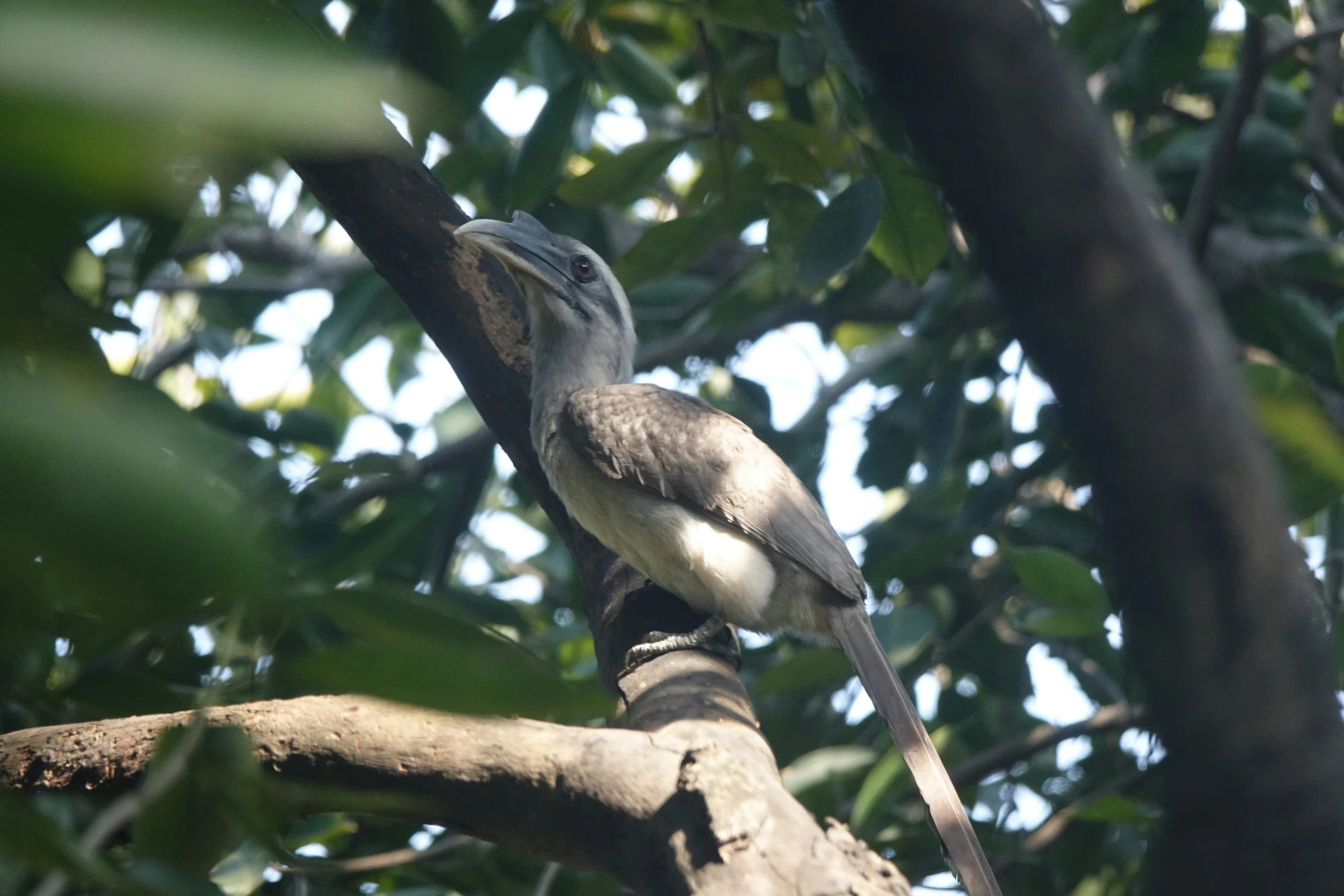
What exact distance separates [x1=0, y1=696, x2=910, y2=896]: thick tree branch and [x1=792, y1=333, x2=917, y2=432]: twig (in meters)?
3.07

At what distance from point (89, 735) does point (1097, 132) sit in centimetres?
236

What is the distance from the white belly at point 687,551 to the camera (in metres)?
3.92

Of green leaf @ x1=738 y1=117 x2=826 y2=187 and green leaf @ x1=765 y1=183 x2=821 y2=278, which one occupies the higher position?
green leaf @ x1=738 y1=117 x2=826 y2=187

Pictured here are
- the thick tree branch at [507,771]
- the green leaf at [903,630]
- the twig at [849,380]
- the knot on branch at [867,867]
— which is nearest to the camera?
the knot on branch at [867,867]

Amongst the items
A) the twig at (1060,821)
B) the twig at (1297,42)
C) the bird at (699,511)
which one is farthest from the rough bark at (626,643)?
the twig at (1297,42)

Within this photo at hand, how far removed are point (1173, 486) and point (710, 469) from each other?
311cm

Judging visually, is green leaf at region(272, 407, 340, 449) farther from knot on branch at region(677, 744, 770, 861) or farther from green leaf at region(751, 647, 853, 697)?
knot on branch at region(677, 744, 770, 861)

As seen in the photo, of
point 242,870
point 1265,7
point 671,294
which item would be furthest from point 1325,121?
point 242,870

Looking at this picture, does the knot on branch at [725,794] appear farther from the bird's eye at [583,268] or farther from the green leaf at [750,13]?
the bird's eye at [583,268]

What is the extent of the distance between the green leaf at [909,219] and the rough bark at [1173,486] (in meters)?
2.79

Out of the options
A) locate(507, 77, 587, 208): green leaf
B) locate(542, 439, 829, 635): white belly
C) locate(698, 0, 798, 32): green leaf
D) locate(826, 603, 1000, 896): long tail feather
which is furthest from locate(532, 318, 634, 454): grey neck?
locate(698, 0, 798, 32): green leaf

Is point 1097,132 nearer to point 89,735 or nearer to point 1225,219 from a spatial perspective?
point 89,735

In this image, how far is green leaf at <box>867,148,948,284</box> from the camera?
3699 mm

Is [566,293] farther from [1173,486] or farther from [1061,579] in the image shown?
[1173,486]
